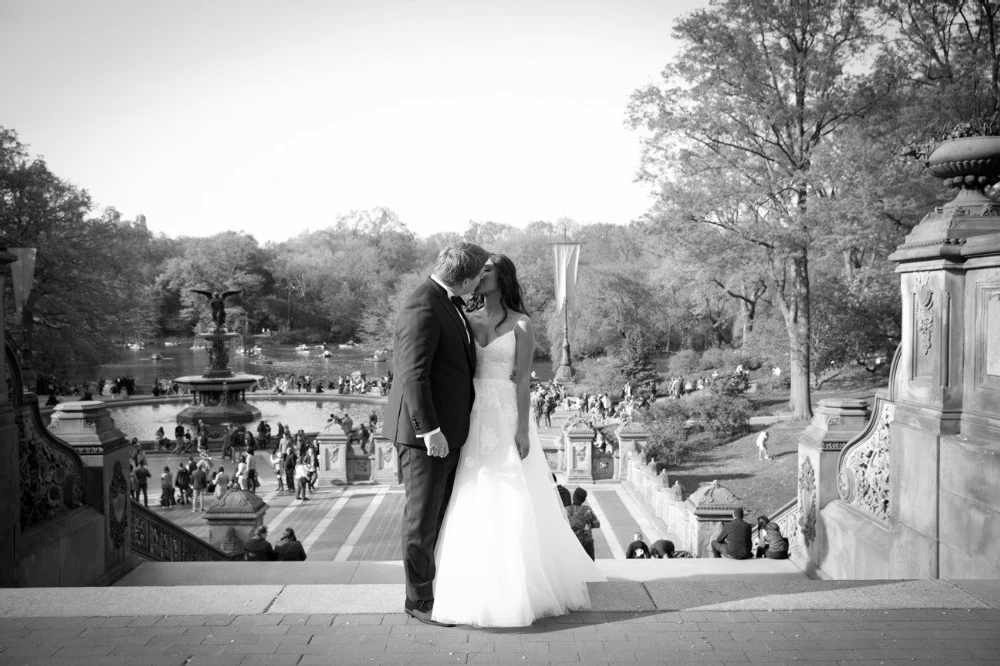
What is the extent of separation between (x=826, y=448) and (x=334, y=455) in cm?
1572

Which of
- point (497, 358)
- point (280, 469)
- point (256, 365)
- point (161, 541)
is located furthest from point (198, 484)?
point (256, 365)

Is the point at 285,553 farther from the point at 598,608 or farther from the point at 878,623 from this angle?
the point at 878,623

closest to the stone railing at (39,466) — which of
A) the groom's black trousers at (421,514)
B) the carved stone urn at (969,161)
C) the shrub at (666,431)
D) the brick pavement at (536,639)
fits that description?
the brick pavement at (536,639)

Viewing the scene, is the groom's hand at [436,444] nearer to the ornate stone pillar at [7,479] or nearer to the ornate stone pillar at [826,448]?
the ornate stone pillar at [7,479]

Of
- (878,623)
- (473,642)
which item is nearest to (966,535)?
(878,623)

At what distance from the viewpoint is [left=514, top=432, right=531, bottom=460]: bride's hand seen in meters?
4.33

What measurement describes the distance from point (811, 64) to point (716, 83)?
2684 mm

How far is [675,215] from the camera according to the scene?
2472 cm

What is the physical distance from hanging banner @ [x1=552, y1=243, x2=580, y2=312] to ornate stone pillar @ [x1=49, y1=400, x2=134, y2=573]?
34.5 metres

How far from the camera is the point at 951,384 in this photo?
18.1 feet

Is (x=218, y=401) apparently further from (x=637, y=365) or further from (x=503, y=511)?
(x=503, y=511)

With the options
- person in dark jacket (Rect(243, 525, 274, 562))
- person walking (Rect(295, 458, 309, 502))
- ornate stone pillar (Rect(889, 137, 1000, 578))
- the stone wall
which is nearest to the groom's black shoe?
ornate stone pillar (Rect(889, 137, 1000, 578))

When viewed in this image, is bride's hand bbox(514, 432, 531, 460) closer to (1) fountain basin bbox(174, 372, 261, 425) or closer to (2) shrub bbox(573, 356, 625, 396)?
(1) fountain basin bbox(174, 372, 261, 425)

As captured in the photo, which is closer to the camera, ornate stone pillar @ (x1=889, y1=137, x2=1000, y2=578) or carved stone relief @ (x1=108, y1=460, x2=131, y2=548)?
ornate stone pillar @ (x1=889, y1=137, x2=1000, y2=578)
